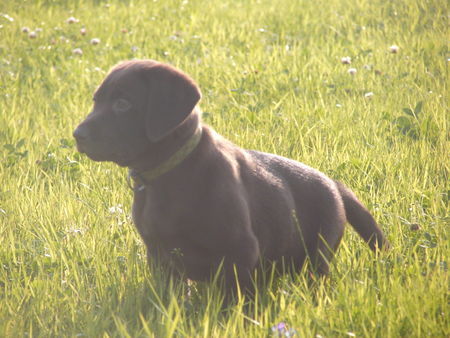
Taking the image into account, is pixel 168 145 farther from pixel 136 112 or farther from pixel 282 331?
pixel 282 331

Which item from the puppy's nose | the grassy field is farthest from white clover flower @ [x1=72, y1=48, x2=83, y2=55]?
the puppy's nose

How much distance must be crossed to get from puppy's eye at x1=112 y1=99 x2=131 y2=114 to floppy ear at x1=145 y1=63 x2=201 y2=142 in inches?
4.4

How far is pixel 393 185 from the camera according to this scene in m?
3.56

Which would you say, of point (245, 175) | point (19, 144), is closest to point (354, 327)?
point (245, 175)

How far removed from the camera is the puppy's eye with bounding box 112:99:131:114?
2.68 metres

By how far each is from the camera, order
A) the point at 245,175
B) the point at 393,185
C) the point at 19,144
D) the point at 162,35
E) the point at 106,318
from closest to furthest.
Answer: the point at 106,318 < the point at 245,175 < the point at 393,185 < the point at 19,144 < the point at 162,35

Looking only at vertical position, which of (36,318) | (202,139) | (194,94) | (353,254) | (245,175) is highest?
(194,94)

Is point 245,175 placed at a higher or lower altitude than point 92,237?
higher

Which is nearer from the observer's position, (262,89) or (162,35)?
(262,89)

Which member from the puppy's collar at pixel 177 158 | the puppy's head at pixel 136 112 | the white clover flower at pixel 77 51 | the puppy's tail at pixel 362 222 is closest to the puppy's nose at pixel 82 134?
the puppy's head at pixel 136 112

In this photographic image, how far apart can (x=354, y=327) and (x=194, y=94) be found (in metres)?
1.15

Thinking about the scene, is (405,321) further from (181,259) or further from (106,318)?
(106,318)

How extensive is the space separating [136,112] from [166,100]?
17 centimetres

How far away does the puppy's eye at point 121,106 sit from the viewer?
2.68m
